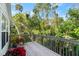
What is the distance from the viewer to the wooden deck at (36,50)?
6156 millimetres

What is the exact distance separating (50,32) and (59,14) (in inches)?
19.3

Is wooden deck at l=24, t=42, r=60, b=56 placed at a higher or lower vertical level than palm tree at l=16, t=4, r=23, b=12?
lower

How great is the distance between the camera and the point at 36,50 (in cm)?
622

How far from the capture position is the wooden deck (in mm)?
6156

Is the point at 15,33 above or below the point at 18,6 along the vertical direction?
below

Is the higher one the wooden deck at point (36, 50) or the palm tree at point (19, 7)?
the palm tree at point (19, 7)

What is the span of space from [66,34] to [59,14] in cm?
52

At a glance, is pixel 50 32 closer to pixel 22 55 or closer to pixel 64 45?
pixel 64 45

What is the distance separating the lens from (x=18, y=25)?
20.6 feet

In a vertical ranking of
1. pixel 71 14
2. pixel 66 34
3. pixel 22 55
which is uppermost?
pixel 71 14

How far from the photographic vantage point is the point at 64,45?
6.37 meters

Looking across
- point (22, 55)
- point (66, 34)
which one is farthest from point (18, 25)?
point (66, 34)

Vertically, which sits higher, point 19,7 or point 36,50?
point 19,7

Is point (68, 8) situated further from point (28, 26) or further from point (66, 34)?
point (28, 26)
